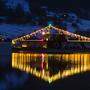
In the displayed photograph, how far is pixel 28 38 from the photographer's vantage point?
332 feet

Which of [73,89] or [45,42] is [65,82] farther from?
[45,42]

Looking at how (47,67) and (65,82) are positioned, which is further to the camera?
(47,67)

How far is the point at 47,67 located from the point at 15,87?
1426 centimetres

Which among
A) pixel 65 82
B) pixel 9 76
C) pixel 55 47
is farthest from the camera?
Answer: pixel 55 47

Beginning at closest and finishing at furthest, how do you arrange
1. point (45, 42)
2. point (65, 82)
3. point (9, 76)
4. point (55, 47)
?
point (65, 82)
point (9, 76)
point (55, 47)
point (45, 42)

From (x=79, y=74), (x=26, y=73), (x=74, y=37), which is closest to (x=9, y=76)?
(x=26, y=73)

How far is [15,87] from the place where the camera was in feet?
92.3

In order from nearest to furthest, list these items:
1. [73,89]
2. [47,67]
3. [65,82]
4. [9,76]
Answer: [73,89]
[65,82]
[9,76]
[47,67]

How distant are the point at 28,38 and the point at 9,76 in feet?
218

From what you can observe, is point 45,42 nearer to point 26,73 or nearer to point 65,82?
point 26,73

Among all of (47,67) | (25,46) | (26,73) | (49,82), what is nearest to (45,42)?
(25,46)

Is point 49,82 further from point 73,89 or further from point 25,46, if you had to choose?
point 25,46

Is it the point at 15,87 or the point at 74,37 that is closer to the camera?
the point at 15,87

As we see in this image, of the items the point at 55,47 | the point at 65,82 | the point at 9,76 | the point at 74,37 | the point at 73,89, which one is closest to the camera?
the point at 73,89
